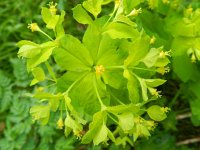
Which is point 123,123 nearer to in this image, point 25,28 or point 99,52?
point 99,52

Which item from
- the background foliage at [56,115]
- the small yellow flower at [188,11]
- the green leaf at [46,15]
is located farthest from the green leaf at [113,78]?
the small yellow flower at [188,11]

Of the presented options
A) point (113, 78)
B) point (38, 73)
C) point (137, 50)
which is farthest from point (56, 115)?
point (137, 50)

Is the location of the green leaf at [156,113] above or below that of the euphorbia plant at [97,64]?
below

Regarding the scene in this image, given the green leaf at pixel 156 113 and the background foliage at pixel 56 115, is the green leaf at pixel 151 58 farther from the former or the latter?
the background foliage at pixel 56 115

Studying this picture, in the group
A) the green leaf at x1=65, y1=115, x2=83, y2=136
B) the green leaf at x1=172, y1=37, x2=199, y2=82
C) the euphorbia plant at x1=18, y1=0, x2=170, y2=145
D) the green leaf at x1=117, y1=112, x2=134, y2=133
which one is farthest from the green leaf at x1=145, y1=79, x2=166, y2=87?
the green leaf at x1=172, y1=37, x2=199, y2=82

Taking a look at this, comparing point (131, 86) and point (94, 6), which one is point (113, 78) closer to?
point (131, 86)
